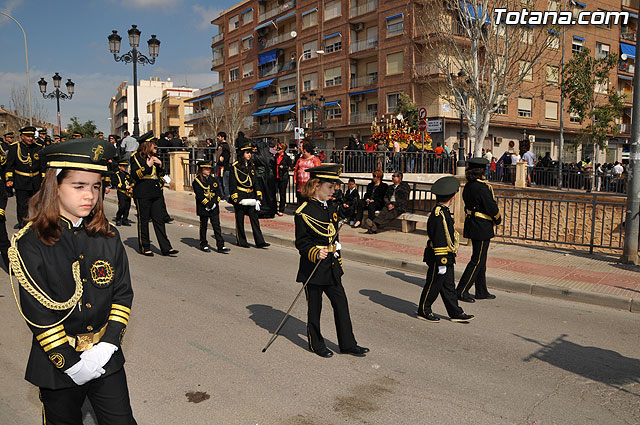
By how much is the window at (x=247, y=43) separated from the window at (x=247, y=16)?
183 cm

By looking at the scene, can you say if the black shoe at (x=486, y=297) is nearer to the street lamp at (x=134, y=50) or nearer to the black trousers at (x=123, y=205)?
the black trousers at (x=123, y=205)

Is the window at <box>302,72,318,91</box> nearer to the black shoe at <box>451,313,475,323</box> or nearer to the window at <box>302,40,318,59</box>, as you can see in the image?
the window at <box>302,40,318,59</box>

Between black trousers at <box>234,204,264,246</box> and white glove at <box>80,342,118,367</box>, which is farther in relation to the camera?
black trousers at <box>234,204,264,246</box>

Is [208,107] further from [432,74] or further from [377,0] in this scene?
[432,74]

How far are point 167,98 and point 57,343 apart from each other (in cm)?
8426

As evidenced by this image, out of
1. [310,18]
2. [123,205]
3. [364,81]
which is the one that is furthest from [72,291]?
[310,18]

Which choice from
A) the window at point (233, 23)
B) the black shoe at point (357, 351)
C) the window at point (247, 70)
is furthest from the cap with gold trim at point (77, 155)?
the window at point (233, 23)

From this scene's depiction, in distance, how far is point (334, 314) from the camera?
5.00 m

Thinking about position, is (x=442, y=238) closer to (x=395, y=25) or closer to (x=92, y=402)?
(x=92, y=402)

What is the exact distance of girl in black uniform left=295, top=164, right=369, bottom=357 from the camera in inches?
192

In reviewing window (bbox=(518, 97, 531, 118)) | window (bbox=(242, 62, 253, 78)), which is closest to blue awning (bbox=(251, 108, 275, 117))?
window (bbox=(242, 62, 253, 78))

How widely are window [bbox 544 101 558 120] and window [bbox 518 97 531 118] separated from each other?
221 centimetres

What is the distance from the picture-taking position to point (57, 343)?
235 cm

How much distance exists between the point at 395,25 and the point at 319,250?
3874cm
